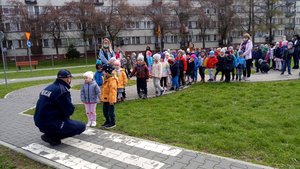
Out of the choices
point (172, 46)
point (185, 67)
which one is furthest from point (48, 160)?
point (172, 46)

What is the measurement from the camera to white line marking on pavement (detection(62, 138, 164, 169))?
16.3 feet

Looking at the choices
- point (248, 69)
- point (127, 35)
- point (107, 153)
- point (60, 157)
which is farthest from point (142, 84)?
point (127, 35)

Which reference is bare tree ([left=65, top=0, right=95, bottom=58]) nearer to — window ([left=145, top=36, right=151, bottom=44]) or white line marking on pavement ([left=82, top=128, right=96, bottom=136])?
window ([left=145, top=36, right=151, bottom=44])

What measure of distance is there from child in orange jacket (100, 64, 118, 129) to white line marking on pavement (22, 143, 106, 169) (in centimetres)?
173

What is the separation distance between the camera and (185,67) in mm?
12766

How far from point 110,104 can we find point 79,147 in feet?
4.97


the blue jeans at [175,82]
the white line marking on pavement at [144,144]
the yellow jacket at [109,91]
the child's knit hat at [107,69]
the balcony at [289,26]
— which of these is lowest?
the white line marking on pavement at [144,144]

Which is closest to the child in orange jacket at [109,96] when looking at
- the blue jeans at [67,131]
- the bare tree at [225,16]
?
the blue jeans at [67,131]

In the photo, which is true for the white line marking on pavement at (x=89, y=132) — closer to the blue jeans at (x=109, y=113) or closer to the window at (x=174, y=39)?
the blue jeans at (x=109, y=113)

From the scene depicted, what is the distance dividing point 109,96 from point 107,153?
6.30ft

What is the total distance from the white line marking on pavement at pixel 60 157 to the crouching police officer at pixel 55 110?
11.1 inches

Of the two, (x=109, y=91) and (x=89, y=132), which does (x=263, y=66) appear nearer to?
(x=109, y=91)

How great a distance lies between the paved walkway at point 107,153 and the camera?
16.1 feet

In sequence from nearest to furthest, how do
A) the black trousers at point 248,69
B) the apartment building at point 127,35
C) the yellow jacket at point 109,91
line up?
1. the yellow jacket at point 109,91
2. the black trousers at point 248,69
3. the apartment building at point 127,35
